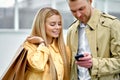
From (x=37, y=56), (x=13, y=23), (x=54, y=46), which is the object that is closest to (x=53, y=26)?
(x=54, y=46)

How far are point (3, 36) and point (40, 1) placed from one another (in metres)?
1.22

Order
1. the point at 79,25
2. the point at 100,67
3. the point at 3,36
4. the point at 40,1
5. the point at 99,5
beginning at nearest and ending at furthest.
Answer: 1. the point at 100,67
2. the point at 79,25
3. the point at 3,36
4. the point at 40,1
5. the point at 99,5

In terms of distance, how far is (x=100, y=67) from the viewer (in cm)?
232

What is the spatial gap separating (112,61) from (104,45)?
0.14 meters

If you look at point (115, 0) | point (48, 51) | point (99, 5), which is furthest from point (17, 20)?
point (48, 51)

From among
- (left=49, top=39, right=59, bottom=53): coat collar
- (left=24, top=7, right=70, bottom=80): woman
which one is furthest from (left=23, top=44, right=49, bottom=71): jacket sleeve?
(left=49, top=39, right=59, bottom=53): coat collar

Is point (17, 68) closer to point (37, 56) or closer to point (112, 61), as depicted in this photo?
point (37, 56)

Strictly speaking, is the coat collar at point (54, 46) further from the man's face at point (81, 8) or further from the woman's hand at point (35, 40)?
the man's face at point (81, 8)

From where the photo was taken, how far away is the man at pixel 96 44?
231 centimetres

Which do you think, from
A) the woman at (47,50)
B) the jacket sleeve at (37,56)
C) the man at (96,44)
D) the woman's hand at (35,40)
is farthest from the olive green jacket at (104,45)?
the woman's hand at (35,40)

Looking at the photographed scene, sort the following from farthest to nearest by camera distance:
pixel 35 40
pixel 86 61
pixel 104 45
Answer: pixel 35 40 < pixel 104 45 < pixel 86 61

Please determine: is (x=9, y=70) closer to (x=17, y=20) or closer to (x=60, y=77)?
(x=60, y=77)

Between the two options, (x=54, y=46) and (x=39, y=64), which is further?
(x=54, y=46)

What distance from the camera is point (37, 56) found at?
8.25ft
